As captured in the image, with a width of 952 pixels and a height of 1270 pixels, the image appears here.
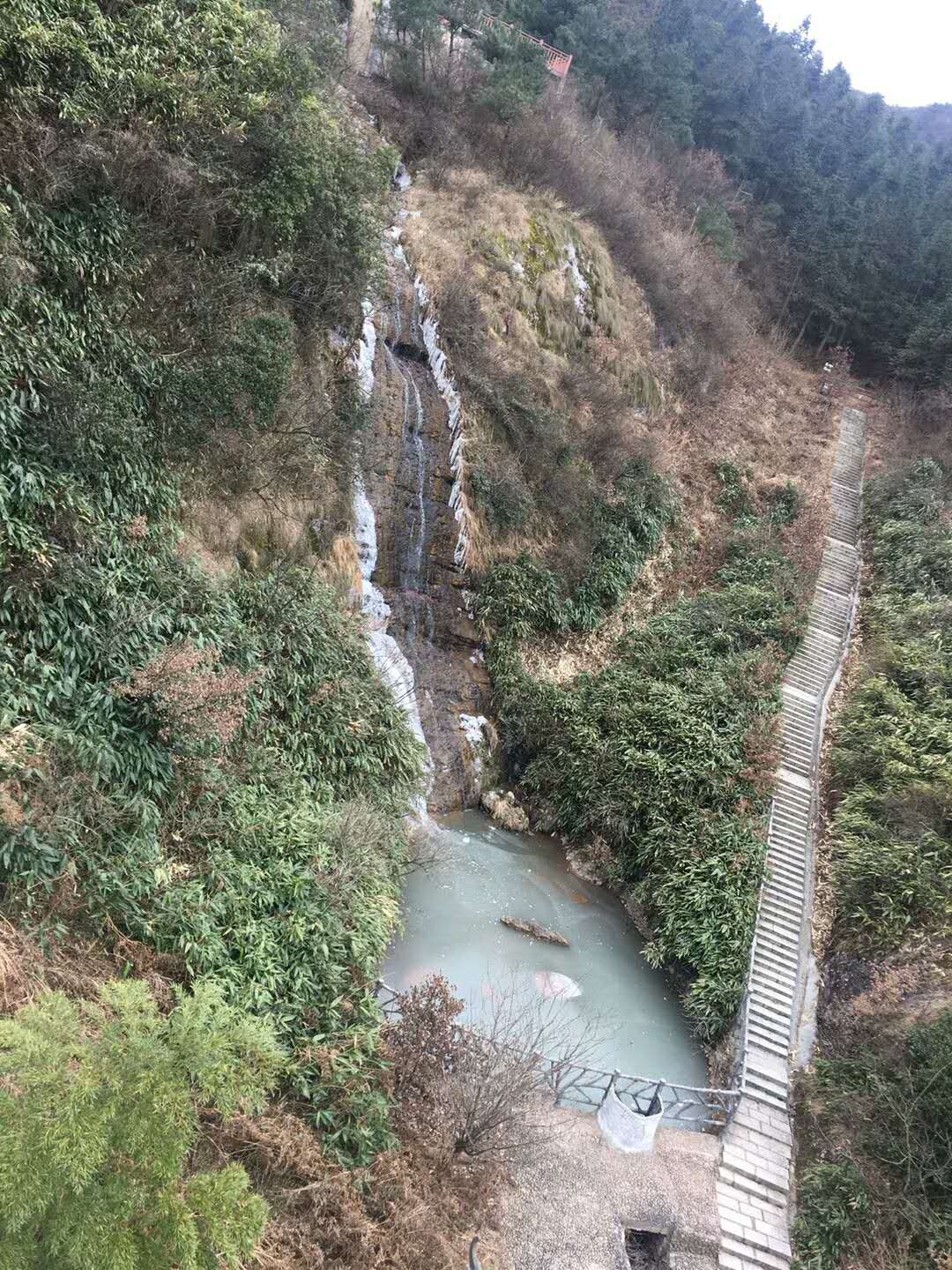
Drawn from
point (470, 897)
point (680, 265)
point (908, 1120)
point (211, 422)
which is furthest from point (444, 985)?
point (680, 265)

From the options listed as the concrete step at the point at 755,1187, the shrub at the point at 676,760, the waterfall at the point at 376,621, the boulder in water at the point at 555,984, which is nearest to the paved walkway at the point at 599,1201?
the concrete step at the point at 755,1187

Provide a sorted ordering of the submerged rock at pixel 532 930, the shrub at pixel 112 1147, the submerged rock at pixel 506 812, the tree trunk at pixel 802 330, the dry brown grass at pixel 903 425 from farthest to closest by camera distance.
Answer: the tree trunk at pixel 802 330 < the dry brown grass at pixel 903 425 < the submerged rock at pixel 506 812 < the submerged rock at pixel 532 930 < the shrub at pixel 112 1147

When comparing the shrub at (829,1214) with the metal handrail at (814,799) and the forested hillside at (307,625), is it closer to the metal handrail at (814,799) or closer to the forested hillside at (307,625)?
the forested hillside at (307,625)

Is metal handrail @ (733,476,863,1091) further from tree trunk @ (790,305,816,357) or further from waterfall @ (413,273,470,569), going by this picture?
tree trunk @ (790,305,816,357)

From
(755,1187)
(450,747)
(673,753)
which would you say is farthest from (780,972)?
(450,747)

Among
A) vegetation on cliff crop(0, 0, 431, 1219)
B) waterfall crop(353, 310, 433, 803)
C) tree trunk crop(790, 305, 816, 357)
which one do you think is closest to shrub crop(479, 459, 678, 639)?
waterfall crop(353, 310, 433, 803)
